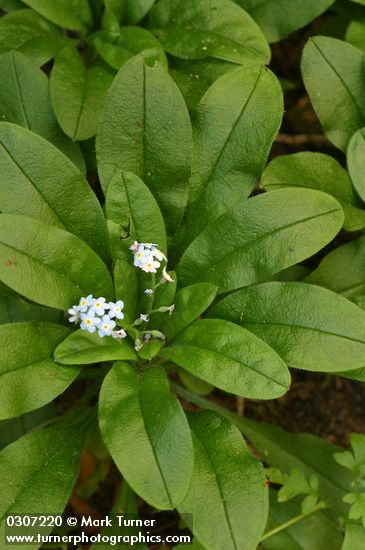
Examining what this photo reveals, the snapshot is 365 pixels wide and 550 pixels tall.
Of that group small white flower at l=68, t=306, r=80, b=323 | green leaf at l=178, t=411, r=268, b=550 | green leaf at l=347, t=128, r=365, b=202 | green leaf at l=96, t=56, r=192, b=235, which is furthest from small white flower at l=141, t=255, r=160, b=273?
green leaf at l=347, t=128, r=365, b=202

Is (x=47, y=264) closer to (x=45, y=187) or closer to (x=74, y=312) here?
(x=74, y=312)

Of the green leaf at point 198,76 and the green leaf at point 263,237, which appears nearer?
the green leaf at point 263,237

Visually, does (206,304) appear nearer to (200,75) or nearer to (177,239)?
(177,239)

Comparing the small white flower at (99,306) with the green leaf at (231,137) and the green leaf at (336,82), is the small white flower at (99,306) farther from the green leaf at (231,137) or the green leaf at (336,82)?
the green leaf at (336,82)

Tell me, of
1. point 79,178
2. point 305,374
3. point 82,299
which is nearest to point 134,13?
point 79,178

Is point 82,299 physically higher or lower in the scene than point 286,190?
lower

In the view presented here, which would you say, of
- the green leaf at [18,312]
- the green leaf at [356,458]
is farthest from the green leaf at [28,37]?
the green leaf at [356,458]

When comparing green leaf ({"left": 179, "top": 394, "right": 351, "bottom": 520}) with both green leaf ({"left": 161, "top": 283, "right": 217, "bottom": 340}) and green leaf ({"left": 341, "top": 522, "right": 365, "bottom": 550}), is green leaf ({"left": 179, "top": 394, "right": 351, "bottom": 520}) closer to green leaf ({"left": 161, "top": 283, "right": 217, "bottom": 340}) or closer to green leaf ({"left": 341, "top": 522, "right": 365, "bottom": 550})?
green leaf ({"left": 341, "top": 522, "right": 365, "bottom": 550})
